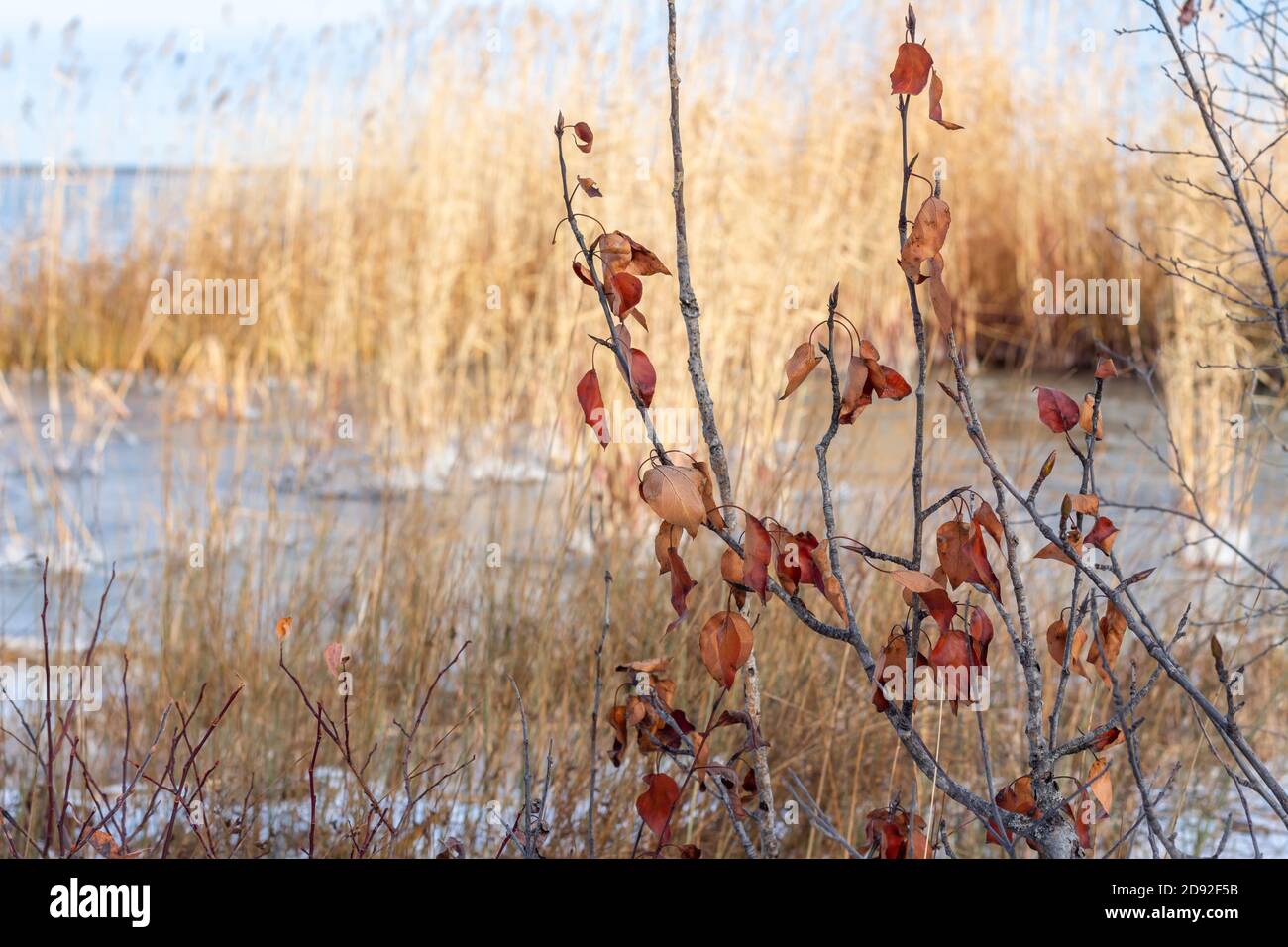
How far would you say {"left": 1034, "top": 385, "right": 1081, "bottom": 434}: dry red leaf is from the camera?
107 centimetres

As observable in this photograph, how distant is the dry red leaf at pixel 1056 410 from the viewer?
107 centimetres

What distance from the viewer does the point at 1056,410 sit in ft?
3.52

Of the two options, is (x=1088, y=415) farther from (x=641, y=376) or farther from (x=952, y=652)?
(x=641, y=376)

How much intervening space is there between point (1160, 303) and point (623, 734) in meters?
6.28

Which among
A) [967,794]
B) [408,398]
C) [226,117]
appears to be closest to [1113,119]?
[408,398]

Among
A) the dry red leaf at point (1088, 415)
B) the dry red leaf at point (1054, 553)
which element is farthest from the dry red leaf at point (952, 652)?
the dry red leaf at point (1088, 415)

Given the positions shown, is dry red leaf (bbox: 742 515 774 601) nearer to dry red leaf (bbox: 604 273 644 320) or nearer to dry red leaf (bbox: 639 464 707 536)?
dry red leaf (bbox: 639 464 707 536)

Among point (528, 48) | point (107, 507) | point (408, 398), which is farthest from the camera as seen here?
point (528, 48)

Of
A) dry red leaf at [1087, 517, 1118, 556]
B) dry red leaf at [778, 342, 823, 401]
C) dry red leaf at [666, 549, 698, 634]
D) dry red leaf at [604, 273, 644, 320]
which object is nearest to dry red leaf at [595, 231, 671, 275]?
dry red leaf at [604, 273, 644, 320]

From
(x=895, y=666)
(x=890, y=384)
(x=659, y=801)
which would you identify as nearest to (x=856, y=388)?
(x=890, y=384)

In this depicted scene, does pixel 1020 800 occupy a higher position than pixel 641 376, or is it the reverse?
pixel 641 376

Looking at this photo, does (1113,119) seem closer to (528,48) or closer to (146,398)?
(528,48)

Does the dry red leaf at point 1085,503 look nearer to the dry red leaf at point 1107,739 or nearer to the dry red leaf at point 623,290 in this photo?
the dry red leaf at point 1107,739
